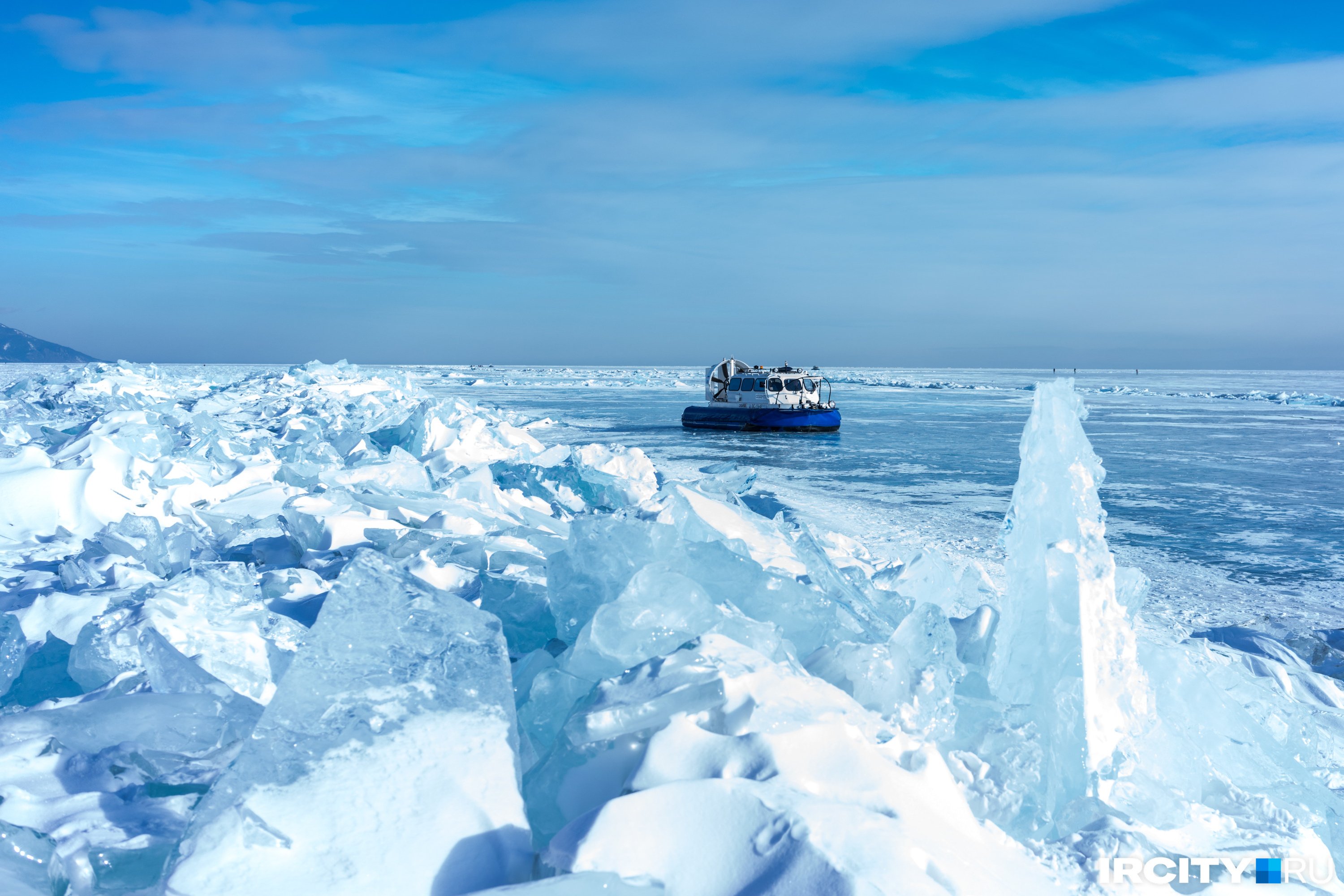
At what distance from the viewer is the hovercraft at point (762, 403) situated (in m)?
22.4

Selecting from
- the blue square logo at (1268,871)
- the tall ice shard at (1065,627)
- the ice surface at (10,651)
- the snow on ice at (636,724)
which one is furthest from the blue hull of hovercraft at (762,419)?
the ice surface at (10,651)

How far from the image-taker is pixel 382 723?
1943 millimetres

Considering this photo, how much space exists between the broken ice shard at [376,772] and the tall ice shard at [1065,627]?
1.39 meters

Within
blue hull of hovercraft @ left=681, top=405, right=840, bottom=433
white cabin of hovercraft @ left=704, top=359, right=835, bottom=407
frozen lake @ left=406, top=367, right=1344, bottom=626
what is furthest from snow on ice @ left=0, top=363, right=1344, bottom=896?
white cabin of hovercraft @ left=704, top=359, right=835, bottom=407

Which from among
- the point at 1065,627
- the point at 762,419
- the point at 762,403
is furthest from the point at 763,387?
the point at 1065,627

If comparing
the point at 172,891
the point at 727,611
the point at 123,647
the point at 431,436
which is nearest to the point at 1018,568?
the point at 727,611

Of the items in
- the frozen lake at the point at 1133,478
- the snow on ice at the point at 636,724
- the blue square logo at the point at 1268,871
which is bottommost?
the frozen lake at the point at 1133,478

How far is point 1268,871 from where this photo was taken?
204 centimetres

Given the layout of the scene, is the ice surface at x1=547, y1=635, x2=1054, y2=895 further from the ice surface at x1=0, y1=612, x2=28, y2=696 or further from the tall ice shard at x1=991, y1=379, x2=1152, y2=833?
the ice surface at x1=0, y1=612, x2=28, y2=696

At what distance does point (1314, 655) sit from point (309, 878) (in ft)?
18.0

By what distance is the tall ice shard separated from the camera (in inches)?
96.3

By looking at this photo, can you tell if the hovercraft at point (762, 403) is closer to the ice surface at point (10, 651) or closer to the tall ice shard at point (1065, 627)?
the tall ice shard at point (1065, 627)

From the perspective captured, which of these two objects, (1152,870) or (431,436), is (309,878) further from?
(431,436)

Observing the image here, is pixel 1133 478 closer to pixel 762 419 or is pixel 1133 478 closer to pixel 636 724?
pixel 762 419
